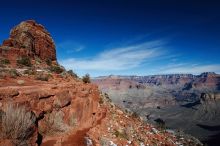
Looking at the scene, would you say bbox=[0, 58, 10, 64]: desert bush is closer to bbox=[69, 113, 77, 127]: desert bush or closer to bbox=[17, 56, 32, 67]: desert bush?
bbox=[17, 56, 32, 67]: desert bush

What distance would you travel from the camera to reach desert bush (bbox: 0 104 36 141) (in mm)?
11258

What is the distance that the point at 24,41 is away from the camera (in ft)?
105

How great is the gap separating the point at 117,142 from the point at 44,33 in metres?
21.3

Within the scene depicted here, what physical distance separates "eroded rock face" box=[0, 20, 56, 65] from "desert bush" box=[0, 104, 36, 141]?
18.6 metres

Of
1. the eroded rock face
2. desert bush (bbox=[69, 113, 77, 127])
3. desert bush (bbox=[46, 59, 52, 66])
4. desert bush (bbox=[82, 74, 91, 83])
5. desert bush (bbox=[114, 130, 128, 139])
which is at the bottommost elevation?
desert bush (bbox=[114, 130, 128, 139])

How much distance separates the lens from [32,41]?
3266 centimetres

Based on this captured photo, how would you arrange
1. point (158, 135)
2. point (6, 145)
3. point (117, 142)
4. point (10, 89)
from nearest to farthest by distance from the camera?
point (6, 145) < point (10, 89) < point (117, 142) < point (158, 135)

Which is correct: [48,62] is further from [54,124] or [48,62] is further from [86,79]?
[54,124]

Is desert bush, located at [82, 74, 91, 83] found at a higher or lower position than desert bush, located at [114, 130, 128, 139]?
higher

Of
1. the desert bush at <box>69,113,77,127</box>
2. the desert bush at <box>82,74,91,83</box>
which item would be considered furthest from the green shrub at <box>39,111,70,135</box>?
the desert bush at <box>82,74,91,83</box>

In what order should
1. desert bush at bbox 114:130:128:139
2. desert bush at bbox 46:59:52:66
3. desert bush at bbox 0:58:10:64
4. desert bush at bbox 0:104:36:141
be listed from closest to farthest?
desert bush at bbox 0:104:36:141, desert bush at bbox 114:130:128:139, desert bush at bbox 0:58:10:64, desert bush at bbox 46:59:52:66

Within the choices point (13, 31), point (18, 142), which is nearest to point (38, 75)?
point (18, 142)

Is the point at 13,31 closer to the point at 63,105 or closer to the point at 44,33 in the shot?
the point at 44,33

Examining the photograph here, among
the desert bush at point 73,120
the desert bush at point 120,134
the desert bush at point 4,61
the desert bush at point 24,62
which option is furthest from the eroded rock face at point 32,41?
the desert bush at point 120,134
